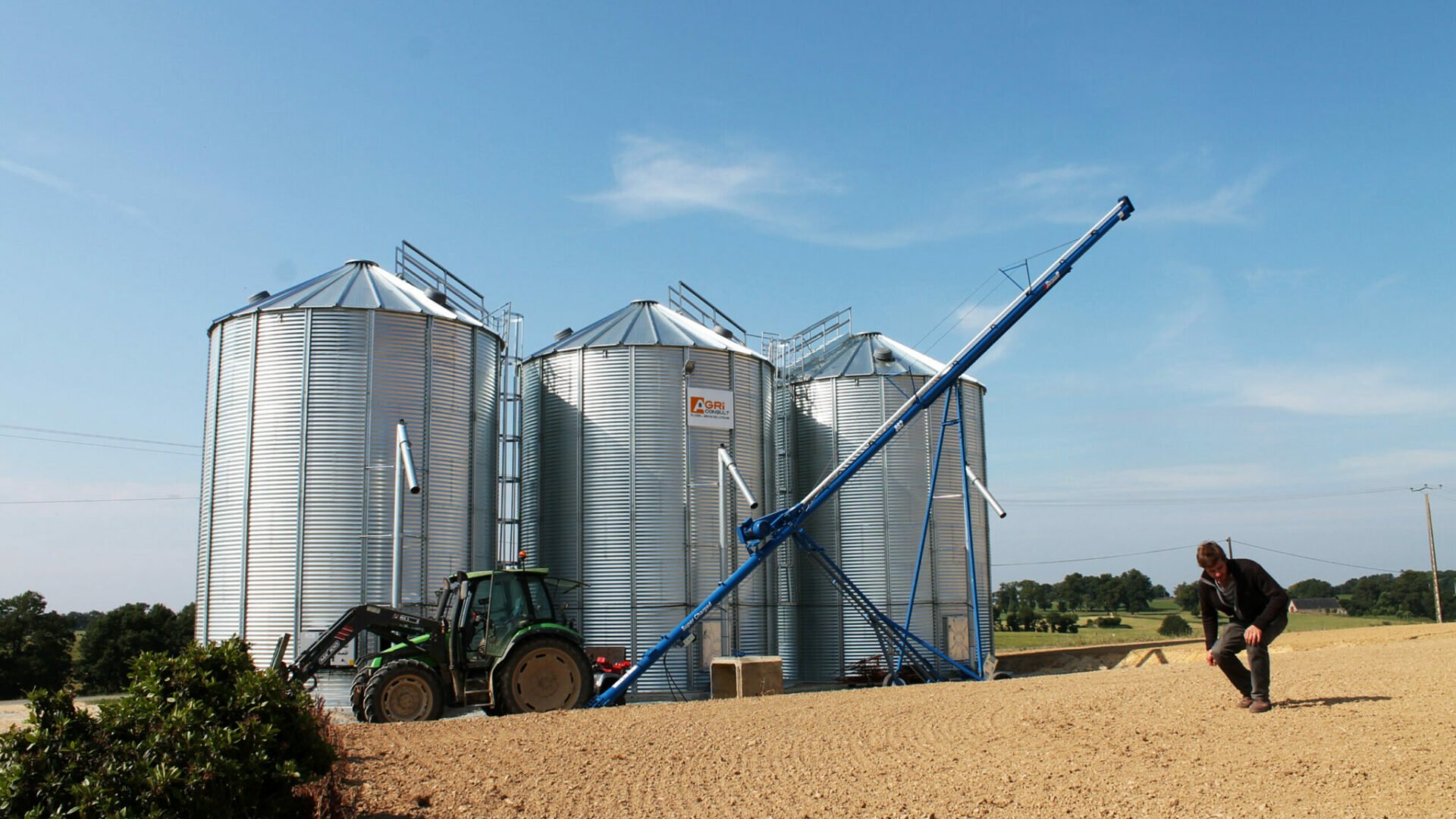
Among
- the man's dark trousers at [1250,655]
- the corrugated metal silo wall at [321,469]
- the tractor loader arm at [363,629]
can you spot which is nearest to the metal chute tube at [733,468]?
the corrugated metal silo wall at [321,469]

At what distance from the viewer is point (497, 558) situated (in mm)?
27344

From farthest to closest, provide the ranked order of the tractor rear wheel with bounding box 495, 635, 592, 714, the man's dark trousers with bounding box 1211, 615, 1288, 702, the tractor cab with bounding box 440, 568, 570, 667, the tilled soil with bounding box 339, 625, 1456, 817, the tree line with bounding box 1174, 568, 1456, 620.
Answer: the tree line with bounding box 1174, 568, 1456, 620 < the tractor cab with bounding box 440, 568, 570, 667 < the tractor rear wheel with bounding box 495, 635, 592, 714 < the man's dark trousers with bounding box 1211, 615, 1288, 702 < the tilled soil with bounding box 339, 625, 1456, 817

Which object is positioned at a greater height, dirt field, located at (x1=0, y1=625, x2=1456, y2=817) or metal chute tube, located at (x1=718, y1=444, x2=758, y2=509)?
metal chute tube, located at (x1=718, y1=444, x2=758, y2=509)

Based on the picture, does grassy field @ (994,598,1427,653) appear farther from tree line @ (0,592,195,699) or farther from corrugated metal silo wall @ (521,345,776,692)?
tree line @ (0,592,195,699)

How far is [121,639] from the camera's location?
38.2 m

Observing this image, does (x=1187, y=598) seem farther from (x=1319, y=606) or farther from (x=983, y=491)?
(x=983, y=491)

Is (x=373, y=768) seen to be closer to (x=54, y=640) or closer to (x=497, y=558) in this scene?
(x=497, y=558)

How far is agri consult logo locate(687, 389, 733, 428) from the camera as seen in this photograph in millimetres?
27828

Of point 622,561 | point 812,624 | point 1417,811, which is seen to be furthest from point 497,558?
point 1417,811

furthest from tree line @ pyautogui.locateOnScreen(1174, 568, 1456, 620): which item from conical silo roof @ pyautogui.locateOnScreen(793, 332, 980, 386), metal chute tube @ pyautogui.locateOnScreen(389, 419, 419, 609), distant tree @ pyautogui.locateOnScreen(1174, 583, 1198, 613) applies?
metal chute tube @ pyautogui.locateOnScreen(389, 419, 419, 609)

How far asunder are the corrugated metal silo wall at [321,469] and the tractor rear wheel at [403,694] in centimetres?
560

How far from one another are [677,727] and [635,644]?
504 inches

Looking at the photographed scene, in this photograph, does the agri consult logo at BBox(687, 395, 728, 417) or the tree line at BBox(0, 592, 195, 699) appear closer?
the agri consult logo at BBox(687, 395, 728, 417)

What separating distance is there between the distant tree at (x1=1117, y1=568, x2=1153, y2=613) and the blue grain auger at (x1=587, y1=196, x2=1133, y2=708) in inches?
4235
